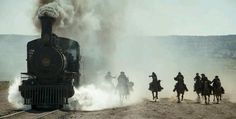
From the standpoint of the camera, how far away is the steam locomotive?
2250 cm

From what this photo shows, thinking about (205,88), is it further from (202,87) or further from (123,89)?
(123,89)

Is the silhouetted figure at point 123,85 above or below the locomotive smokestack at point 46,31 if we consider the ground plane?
below

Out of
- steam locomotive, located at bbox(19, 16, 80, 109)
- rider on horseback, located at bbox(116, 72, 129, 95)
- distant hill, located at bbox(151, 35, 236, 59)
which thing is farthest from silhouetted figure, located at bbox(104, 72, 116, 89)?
distant hill, located at bbox(151, 35, 236, 59)

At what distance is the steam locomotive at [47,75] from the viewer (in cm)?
2250

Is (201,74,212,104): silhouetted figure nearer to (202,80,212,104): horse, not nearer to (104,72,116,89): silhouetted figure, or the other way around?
(202,80,212,104): horse

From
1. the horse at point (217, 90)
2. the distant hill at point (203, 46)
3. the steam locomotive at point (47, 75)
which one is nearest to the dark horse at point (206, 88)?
the horse at point (217, 90)

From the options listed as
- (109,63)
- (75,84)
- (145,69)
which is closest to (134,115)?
(75,84)

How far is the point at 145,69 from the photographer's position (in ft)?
239

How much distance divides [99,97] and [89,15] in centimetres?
1559

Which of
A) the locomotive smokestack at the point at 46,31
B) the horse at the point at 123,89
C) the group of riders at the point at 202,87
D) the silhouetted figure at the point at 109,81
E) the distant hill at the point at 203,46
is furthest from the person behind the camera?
the distant hill at the point at 203,46

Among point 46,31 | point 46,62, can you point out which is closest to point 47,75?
point 46,62

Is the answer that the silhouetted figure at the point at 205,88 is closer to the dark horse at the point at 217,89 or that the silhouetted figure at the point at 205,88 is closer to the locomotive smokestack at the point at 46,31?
the dark horse at the point at 217,89

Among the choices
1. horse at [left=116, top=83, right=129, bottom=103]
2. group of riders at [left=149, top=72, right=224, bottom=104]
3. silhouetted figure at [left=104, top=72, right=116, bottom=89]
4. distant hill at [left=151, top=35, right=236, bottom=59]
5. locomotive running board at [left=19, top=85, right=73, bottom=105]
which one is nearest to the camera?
locomotive running board at [left=19, top=85, right=73, bottom=105]

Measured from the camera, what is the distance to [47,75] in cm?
2283
